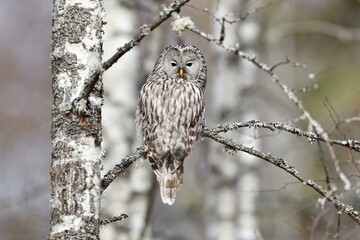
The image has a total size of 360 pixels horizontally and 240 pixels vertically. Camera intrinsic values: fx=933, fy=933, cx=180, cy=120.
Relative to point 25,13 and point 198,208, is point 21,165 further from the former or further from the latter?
point 25,13

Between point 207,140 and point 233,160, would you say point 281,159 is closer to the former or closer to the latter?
point 233,160

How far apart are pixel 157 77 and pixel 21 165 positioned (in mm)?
3335

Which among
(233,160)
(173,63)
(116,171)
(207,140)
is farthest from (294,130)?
(207,140)

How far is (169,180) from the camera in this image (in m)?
5.32

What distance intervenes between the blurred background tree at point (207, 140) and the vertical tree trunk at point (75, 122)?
1002mm

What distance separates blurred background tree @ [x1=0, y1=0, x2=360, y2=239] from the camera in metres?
7.54

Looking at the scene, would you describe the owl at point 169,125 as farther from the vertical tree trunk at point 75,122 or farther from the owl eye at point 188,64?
the vertical tree trunk at point 75,122

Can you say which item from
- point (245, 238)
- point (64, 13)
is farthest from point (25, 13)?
point (64, 13)

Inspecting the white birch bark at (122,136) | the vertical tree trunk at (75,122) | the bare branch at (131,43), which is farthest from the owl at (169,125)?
the white birch bark at (122,136)

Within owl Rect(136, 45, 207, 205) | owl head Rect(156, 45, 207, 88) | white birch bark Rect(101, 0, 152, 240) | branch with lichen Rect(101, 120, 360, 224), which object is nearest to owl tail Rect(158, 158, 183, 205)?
owl Rect(136, 45, 207, 205)

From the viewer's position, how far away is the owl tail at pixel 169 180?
17.4 feet

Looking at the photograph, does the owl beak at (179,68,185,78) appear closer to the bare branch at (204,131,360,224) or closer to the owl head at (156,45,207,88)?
the owl head at (156,45,207,88)

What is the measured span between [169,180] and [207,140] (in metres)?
4.64

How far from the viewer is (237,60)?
977 centimetres
